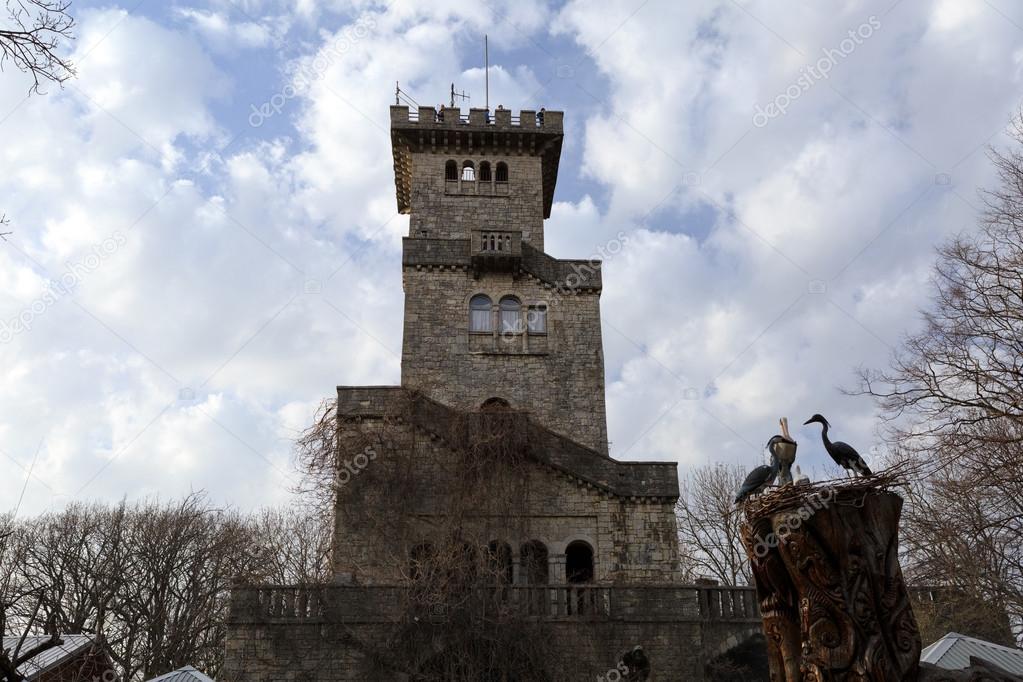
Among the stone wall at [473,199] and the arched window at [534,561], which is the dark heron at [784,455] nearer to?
the arched window at [534,561]

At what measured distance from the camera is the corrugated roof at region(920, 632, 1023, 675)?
17.1 metres

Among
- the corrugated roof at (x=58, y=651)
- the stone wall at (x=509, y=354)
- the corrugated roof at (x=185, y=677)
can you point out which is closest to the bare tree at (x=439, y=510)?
the corrugated roof at (x=185, y=677)

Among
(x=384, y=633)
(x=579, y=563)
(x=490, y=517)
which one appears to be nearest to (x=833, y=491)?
(x=384, y=633)

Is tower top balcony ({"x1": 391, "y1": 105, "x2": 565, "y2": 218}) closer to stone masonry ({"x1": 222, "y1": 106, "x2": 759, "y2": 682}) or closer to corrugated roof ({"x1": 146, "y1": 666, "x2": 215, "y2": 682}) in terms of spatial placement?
stone masonry ({"x1": 222, "y1": 106, "x2": 759, "y2": 682})

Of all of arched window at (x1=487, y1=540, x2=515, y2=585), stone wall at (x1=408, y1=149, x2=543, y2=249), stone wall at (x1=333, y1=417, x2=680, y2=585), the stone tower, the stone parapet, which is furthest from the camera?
stone wall at (x1=408, y1=149, x2=543, y2=249)

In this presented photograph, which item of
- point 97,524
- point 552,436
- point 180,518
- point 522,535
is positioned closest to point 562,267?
point 552,436

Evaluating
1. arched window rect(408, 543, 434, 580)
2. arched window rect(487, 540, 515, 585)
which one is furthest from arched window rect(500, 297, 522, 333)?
arched window rect(408, 543, 434, 580)

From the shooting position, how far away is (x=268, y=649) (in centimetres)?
1923

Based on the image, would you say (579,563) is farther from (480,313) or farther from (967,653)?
(967,653)

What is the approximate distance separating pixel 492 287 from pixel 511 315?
1.18m

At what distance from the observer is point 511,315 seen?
3048cm

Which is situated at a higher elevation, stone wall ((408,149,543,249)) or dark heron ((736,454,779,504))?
stone wall ((408,149,543,249))

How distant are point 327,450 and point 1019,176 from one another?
56.8 feet

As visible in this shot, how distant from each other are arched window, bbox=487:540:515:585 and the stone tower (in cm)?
647
